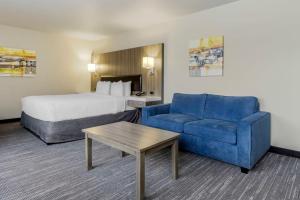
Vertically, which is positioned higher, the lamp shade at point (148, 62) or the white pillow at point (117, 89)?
the lamp shade at point (148, 62)

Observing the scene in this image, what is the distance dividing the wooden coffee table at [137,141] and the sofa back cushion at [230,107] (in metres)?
1.25

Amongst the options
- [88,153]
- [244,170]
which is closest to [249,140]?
[244,170]

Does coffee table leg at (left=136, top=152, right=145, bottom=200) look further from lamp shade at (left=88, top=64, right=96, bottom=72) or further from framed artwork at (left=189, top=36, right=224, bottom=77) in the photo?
lamp shade at (left=88, top=64, right=96, bottom=72)

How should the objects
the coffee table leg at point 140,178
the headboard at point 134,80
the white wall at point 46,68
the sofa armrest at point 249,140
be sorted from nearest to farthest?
the coffee table leg at point 140,178, the sofa armrest at point 249,140, the headboard at point 134,80, the white wall at point 46,68

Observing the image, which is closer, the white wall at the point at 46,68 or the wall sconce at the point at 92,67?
the white wall at the point at 46,68

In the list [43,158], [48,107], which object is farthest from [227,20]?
[43,158]

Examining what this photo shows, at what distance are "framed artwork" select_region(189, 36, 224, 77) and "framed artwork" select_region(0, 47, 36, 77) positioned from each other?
4328mm

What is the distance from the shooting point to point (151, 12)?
12.7ft

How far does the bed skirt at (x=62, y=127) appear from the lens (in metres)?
3.37

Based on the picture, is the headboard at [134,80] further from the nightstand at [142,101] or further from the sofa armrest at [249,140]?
the sofa armrest at [249,140]

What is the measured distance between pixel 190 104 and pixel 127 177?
1.85 metres

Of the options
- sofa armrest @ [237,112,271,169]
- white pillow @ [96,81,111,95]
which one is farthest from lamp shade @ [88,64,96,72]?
sofa armrest @ [237,112,271,169]

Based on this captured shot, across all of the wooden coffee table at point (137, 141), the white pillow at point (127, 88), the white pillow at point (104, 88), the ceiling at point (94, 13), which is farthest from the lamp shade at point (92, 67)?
the wooden coffee table at point (137, 141)

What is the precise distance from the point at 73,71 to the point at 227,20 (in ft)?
15.7
